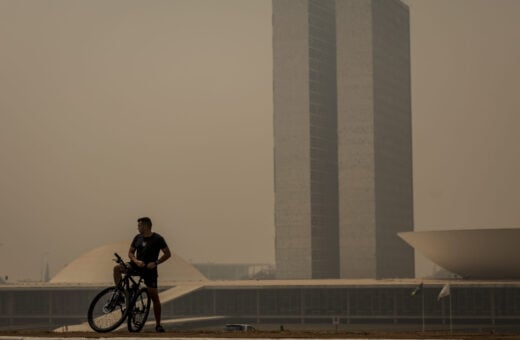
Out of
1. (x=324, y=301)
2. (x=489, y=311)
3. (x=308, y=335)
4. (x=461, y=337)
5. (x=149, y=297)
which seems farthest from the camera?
(x=324, y=301)

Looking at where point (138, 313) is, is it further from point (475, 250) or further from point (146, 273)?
point (475, 250)

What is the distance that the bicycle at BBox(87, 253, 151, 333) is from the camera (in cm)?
2675

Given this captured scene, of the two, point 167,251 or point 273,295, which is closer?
point 167,251

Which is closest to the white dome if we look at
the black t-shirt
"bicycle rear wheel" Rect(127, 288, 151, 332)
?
"bicycle rear wheel" Rect(127, 288, 151, 332)

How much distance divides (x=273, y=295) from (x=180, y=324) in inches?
1550

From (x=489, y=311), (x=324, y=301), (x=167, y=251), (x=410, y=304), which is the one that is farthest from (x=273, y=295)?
(x=167, y=251)

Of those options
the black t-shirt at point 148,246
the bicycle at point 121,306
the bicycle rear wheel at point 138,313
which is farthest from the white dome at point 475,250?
the black t-shirt at point 148,246

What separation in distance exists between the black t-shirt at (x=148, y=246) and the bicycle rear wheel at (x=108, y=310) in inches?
37.7

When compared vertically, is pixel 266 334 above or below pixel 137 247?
below

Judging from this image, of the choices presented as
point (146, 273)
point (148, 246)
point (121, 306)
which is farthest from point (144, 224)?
point (121, 306)

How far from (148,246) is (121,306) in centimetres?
151

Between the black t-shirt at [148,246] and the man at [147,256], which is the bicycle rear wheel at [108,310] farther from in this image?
the black t-shirt at [148,246]

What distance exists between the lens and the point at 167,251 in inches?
1076

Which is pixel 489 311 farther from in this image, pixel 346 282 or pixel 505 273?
pixel 346 282
